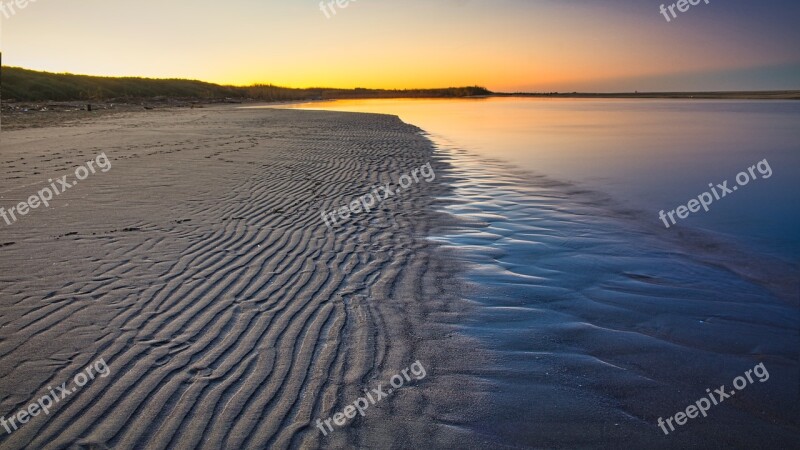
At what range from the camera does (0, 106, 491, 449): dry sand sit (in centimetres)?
315

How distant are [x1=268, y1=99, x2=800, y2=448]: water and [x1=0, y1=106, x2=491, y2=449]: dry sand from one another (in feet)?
1.59

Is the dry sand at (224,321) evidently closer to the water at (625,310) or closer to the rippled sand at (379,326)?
the rippled sand at (379,326)

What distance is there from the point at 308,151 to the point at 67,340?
13750mm

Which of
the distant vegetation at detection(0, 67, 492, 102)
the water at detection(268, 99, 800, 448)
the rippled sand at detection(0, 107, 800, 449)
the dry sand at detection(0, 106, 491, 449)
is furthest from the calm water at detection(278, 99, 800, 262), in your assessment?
the distant vegetation at detection(0, 67, 492, 102)

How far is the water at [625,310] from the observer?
333 cm

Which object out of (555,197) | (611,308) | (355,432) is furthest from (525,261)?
(555,197)

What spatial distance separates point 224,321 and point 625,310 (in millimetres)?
4238

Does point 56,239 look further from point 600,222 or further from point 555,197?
point 555,197

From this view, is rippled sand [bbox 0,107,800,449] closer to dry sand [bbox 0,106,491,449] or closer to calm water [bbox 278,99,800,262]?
dry sand [bbox 0,106,491,449]

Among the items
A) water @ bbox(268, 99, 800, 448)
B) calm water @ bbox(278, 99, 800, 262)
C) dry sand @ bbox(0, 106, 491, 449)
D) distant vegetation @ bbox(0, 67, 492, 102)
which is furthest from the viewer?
distant vegetation @ bbox(0, 67, 492, 102)

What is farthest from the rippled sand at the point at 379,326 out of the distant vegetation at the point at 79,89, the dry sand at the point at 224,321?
the distant vegetation at the point at 79,89

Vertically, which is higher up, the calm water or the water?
the water

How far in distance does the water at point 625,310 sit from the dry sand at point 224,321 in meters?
0.49

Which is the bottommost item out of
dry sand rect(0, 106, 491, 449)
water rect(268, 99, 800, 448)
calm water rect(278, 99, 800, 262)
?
calm water rect(278, 99, 800, 262)
